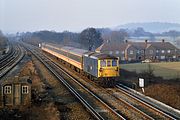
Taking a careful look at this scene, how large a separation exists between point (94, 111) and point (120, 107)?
2.16m

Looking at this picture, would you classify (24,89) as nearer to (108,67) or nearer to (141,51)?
(108,67)

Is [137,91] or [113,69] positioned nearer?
[137,91]

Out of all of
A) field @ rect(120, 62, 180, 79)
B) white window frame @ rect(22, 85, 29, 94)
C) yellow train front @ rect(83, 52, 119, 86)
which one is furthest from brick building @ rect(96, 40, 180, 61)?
white window frame @ rect(22, 85, 29, 94)

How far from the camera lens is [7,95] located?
18.5 m

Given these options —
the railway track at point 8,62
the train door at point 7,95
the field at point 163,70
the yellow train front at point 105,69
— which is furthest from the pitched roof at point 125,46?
the train door at point 7,95

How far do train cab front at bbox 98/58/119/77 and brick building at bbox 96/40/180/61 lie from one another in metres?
56.3

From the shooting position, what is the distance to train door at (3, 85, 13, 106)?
18.5 meters

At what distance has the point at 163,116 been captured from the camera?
1689 centimetres

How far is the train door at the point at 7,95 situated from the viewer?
1847 cm

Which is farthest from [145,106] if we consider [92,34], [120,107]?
[92,34]

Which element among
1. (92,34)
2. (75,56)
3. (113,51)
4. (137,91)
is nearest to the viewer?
(137,91)

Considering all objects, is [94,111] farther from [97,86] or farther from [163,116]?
[97,86]

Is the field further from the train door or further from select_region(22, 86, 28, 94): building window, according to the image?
the train door

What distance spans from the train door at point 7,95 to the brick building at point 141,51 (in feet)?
214
